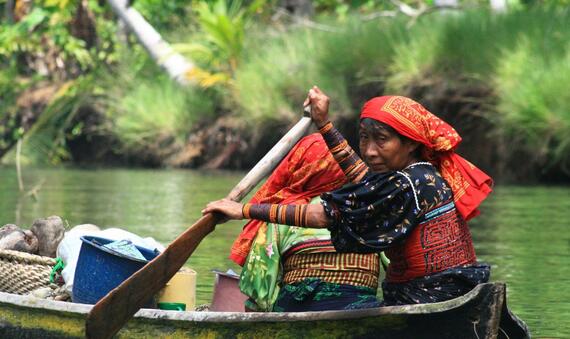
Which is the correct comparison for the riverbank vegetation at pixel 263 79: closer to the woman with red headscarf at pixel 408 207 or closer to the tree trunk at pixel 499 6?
the tree trunk at pixel 499 6

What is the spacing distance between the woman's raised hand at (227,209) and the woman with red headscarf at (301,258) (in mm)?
297

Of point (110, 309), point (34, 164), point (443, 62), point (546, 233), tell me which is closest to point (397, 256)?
point (110, 309)

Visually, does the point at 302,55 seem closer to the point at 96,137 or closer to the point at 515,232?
the point at 96,137

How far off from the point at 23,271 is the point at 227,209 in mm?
1372

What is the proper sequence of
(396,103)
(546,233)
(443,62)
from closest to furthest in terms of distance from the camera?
1. (396,103)
2. (546,233)
3. (443,62)

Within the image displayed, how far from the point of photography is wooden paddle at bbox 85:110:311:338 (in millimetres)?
4883

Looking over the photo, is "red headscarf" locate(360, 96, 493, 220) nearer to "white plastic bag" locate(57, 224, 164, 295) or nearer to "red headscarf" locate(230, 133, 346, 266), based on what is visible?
"red headscarf" locate(230, 133, 346, 266)

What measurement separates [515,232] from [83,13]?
17.7 meters

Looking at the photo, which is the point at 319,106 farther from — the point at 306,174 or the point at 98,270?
the point at 98,270

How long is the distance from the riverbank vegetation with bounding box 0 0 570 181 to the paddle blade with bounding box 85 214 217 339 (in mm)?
11938

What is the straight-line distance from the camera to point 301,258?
5.25 meters

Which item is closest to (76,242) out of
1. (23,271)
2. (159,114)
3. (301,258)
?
(23,271)

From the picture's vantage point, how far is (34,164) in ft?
79.7

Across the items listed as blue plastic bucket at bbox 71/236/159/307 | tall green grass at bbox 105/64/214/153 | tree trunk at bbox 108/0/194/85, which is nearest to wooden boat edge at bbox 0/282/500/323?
blue plastic bucket at bbox 71/236/159/307
